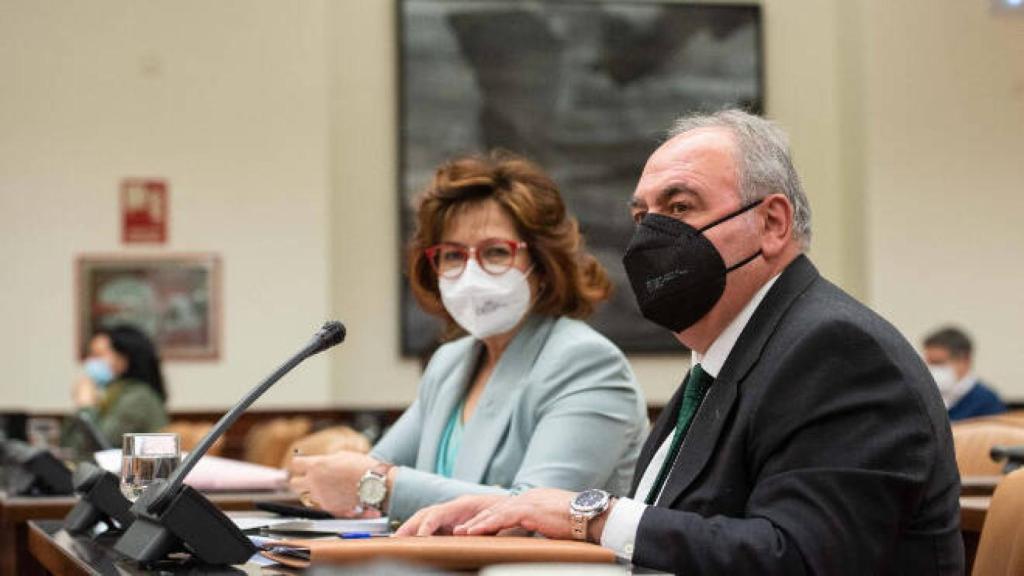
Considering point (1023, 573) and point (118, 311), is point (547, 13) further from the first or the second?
point (1023, 573)

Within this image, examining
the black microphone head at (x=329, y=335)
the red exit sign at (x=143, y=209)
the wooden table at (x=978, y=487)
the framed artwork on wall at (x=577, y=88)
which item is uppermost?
the framed artwork on wall at (x=577, y=88)

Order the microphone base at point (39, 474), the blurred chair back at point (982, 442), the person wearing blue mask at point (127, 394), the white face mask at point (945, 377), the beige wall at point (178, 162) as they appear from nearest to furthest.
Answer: the microphone base at point (39, 474) → the blurred chair back at point (982, 442) → the person wearing blue mask at point (127, 394) → the white face mask at point (945, 377) → the beige wall at point (178, 162)

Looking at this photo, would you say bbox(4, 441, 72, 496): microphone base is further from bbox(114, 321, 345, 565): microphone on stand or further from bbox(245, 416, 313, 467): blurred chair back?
bbox(245, 416, 313, 467): blurred chair back

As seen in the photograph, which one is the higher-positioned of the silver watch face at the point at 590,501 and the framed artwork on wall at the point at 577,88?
the framed artwork on wall at the point at 577,88

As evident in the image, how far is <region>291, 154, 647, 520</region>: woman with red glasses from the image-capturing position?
10.8ft

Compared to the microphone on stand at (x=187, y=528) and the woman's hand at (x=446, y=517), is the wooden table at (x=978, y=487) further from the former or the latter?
the microphone on stand at (x=187, y=528)

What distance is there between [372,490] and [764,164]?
1171 millimetres

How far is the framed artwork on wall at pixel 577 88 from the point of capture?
11.8 m

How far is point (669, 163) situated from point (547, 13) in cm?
967

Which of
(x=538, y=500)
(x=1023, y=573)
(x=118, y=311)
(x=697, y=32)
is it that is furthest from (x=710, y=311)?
(x=697, y=32)

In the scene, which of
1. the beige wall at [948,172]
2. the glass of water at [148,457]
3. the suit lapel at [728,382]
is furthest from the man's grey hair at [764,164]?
the beige wall at [948,172]

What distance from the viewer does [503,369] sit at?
3637 millimetres

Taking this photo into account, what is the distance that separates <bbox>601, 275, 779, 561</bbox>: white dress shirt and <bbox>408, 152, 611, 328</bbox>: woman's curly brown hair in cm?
113

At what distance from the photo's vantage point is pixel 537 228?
12.0 feet
